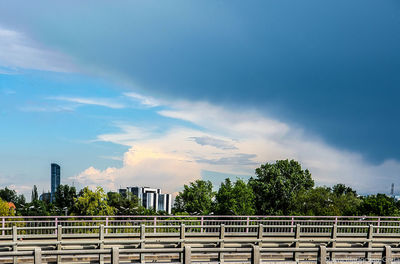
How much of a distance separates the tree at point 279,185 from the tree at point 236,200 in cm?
234

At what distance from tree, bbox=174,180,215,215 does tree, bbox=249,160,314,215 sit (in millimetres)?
11514

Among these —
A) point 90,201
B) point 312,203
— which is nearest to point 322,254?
point 312,203

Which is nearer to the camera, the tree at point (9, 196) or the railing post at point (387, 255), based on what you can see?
the railing post at point (387, 255)

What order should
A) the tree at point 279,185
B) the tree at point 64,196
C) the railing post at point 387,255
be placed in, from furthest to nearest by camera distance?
the tree at point 64,196 < the tree at point 279,185 < the railing post at point 387,255

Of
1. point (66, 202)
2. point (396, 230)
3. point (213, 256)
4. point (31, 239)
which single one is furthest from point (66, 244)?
point (66, 202)

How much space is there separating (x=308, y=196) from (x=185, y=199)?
27740 mm

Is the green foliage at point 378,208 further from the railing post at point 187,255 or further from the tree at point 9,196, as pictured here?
the tree at point 9,196

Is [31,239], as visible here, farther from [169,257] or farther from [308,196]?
[308,196]

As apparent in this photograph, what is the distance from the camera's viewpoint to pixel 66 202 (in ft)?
409

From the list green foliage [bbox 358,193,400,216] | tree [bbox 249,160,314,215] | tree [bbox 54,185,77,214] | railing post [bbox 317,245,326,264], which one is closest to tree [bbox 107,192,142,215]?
tree [bbox 54,185,77,214]

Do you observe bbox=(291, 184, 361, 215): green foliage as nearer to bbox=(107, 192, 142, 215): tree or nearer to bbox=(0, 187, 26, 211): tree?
bbox=(107, 192, 142, 215): tree

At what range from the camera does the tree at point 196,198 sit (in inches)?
3346

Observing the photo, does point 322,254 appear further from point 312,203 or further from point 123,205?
A: point 123,205

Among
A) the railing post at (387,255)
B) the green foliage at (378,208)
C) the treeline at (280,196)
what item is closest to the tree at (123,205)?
the treeline at (280,196)
